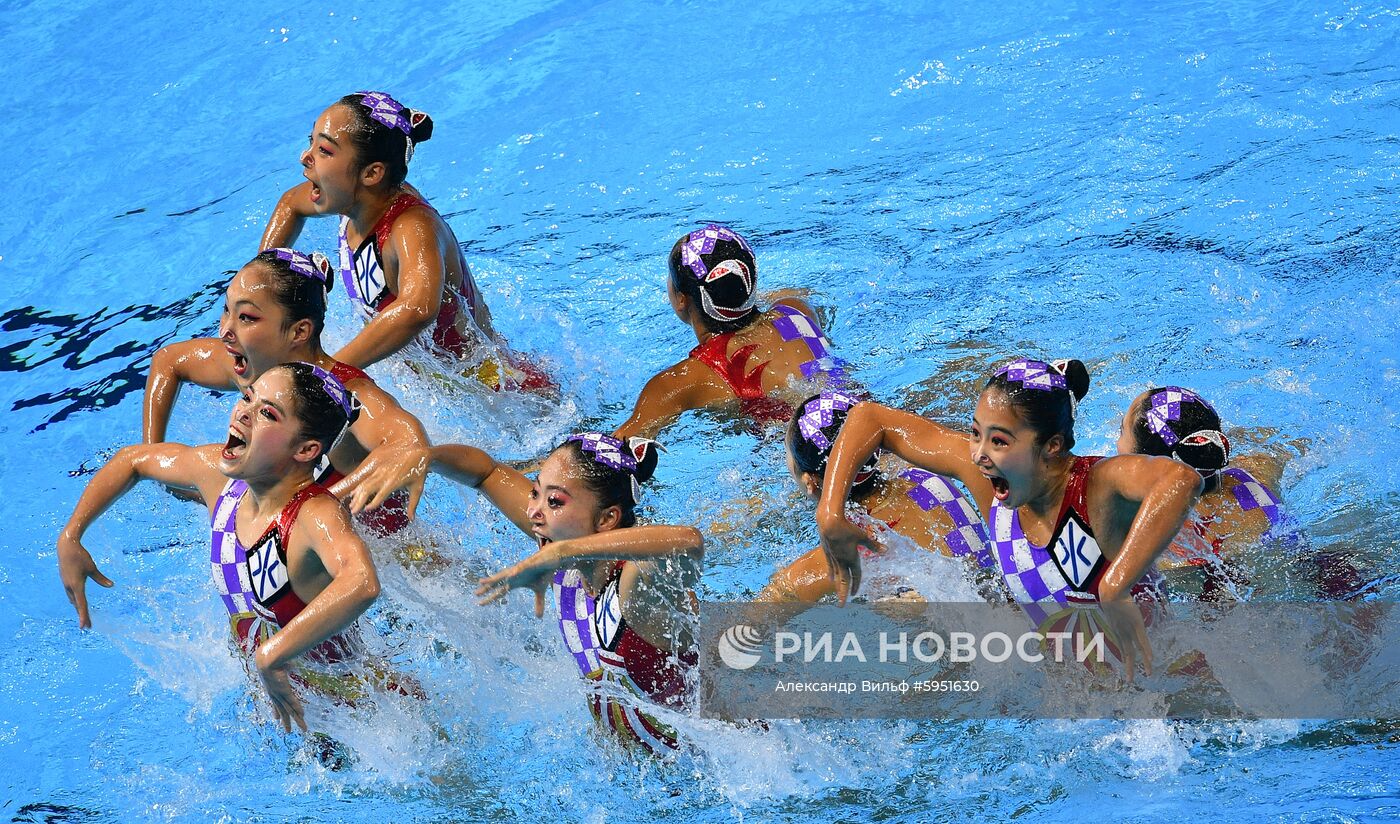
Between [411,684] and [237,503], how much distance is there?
866 millimetres

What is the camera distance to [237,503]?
421cm

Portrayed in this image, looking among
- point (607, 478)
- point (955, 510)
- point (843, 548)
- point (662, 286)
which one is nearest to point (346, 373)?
point (607, 478)

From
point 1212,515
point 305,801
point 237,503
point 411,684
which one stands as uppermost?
point 237,503

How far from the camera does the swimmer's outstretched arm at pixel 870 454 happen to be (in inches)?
163

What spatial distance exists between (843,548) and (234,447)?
1.86 metres

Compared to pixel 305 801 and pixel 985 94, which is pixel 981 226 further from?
pixel 305 801

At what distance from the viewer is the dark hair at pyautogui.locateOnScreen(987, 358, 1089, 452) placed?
384 centimetres

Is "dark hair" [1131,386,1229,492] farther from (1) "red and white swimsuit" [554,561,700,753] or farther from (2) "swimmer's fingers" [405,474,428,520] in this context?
(2) "swimmer's fingers" [405,474,428,520]

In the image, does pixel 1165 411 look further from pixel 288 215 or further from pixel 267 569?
pixel 288 215

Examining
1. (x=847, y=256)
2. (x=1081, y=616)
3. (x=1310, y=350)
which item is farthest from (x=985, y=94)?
(x=1081, y=616)

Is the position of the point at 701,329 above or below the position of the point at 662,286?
above

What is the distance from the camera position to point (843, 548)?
410 cm

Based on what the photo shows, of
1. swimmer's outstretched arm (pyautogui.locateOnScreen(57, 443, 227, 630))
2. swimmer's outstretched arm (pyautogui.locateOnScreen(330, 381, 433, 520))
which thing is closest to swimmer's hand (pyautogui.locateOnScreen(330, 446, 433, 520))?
swimmer's outstretched arm (pyautogui.locateOnScreen(330, 381, 433, 520))

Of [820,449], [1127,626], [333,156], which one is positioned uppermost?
[333,156]
